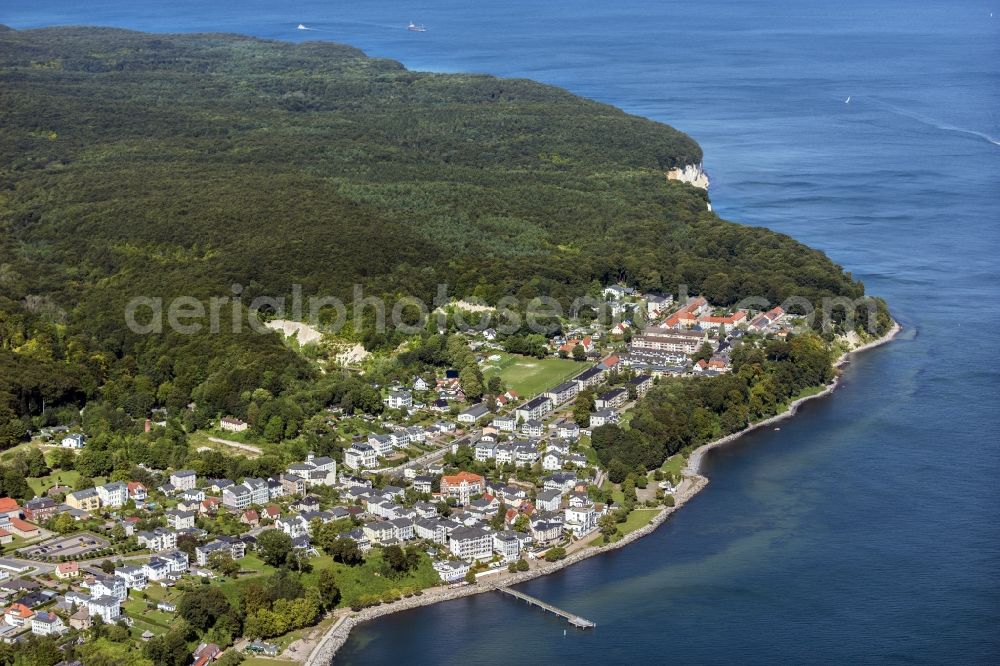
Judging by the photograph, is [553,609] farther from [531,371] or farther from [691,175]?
[691,175]

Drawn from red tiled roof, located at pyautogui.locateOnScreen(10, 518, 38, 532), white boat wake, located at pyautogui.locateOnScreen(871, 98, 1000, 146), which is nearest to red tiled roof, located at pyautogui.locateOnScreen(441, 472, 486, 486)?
red tiled roof, located at pyautogui.locateOnScreen(10, 518, 38, 532)

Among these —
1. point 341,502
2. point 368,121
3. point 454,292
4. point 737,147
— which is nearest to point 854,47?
point 737,147

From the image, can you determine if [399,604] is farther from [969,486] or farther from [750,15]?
[750,15]

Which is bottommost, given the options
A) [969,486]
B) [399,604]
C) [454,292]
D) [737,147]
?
[399,604]

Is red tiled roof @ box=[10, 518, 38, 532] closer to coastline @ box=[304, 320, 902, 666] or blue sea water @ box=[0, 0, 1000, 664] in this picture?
coastline @ box=[304, 320, 902, 666]

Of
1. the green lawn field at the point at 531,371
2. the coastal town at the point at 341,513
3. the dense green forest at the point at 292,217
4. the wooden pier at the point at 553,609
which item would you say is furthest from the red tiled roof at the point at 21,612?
the green lawn field at the point at 531,371

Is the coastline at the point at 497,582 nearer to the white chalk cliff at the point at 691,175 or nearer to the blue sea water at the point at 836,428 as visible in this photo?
the blue sea water at the point at 836,428
